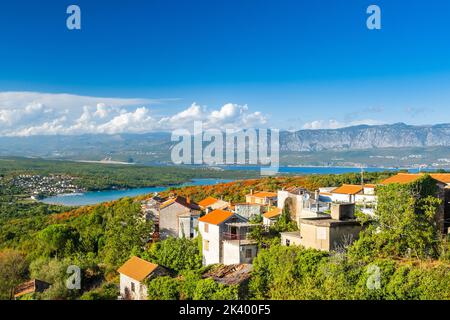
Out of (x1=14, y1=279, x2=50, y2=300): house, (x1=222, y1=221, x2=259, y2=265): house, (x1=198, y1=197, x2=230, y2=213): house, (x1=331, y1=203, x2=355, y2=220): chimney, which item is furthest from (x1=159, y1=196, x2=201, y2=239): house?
(x1=331, y1=203, x2=355, y2=220): chimney

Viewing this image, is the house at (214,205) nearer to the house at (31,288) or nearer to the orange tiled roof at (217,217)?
the orange tiled roof at (217,217)

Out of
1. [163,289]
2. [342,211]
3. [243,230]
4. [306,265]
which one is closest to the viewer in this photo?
[306,265]

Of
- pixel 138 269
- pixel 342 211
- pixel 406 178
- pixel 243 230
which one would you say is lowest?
pixel 138 269

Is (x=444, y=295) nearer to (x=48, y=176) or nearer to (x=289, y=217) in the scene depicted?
(x=289, y=217)

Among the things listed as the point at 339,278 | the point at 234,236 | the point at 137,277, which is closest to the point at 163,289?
the point at 137,277

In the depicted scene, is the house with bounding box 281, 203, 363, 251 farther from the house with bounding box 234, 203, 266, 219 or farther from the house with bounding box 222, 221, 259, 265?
the house with bounding box 234, 203, 266, 219

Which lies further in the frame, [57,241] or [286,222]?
[57,241]

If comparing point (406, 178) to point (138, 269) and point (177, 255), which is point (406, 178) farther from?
point (138, 269)
